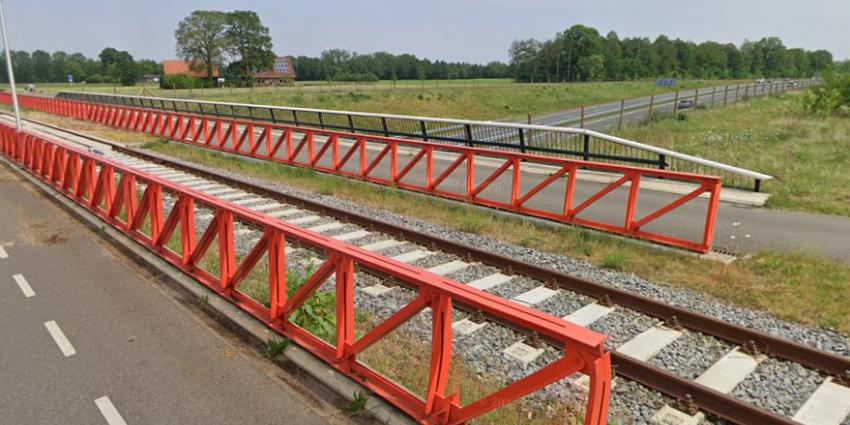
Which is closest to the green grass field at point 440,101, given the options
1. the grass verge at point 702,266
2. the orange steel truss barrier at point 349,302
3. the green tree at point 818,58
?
the grass verge at point 702,266

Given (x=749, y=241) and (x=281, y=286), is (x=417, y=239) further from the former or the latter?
(x=749, y=241)

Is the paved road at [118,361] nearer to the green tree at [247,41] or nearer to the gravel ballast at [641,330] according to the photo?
the gravel ballast at [641,330]

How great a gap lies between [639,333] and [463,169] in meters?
10.7

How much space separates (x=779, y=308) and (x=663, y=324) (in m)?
1.60

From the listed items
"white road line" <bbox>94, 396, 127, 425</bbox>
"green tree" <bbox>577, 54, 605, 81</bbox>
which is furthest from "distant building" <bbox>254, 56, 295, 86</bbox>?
"white road line" <bbox>94, 396, 127, 425</bbox>

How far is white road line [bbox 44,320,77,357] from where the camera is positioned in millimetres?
5668

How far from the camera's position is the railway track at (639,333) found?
474 centimetres

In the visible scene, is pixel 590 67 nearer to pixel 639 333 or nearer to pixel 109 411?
pixel 639 333

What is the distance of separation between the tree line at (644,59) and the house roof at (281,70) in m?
50.5

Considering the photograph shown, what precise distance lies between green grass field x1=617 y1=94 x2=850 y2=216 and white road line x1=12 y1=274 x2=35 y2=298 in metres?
13.4

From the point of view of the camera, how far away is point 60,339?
5.94 meters

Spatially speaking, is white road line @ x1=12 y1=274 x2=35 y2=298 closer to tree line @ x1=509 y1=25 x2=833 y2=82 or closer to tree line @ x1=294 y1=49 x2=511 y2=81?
tree line @ x1=509 y1=25 x2=833 y2=82

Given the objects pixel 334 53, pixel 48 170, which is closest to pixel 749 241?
pixel 48 170

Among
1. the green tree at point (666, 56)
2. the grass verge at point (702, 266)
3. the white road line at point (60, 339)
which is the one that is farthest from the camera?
the green tree at point (666, 56)
